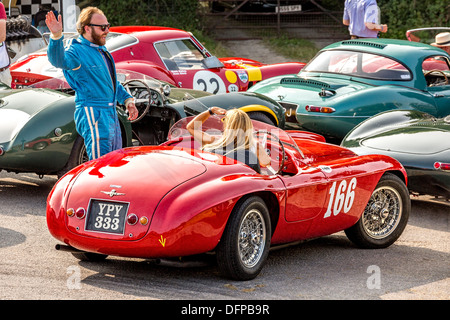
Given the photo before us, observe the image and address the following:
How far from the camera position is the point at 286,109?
1027 centimetres

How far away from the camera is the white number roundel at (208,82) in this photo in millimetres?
11594

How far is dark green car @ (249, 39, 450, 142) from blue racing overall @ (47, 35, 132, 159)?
3.81 meters

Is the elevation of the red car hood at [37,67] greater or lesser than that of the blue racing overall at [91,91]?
lesser

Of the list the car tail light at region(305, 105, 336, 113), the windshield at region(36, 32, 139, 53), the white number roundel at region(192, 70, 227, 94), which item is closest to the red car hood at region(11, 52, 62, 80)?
the windshield at region(36, 32, 139, 53)

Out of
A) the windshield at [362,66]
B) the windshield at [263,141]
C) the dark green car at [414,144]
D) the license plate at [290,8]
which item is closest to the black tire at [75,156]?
the windshield at [263,141]

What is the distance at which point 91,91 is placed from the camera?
6688mm

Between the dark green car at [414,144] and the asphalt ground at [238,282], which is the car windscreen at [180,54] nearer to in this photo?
the dark green car at [414,144]

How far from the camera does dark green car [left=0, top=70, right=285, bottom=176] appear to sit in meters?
7.76

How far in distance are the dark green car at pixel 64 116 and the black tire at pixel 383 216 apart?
Answer: 7.88ft

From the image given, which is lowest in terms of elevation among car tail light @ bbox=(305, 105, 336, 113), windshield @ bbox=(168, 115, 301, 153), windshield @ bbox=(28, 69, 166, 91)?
car tail light @ bbox=(305, 105, 336, 113)

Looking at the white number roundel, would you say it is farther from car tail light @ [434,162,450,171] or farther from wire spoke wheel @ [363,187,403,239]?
wire spoke wheel @ [363,187,403,239]

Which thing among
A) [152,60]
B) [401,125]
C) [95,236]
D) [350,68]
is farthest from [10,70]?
[95,236]

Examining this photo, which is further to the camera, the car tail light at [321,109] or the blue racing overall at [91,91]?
the car tail light at [321,109]

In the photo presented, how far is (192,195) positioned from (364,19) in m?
8.78
